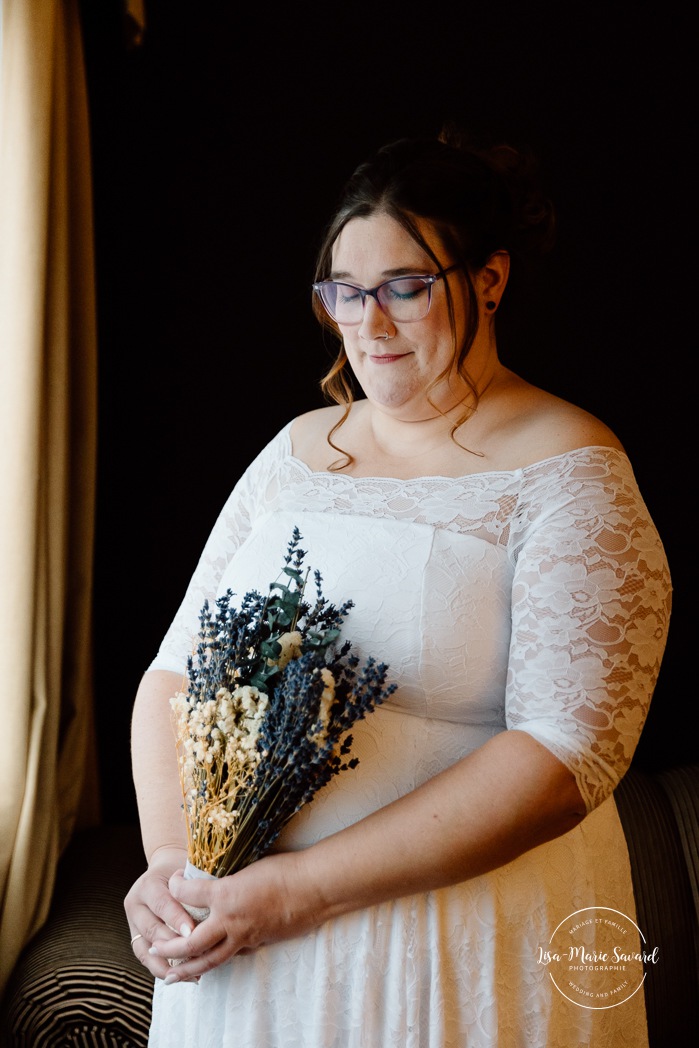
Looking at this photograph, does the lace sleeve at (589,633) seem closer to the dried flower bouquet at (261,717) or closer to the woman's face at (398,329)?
the dried flower bouquet at (261,717)

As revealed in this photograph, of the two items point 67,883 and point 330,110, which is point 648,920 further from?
point 330,110

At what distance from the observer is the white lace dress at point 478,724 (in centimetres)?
120

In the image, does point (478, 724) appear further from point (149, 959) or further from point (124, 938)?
point (124, 938)

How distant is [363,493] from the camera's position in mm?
1463

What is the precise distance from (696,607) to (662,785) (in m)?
0.50

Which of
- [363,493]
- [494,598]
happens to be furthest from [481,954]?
[363,493]

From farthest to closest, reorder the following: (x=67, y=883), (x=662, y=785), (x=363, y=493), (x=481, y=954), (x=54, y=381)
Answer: (x=662, y=785)
(x=67, y=883)
(x=54, y=381)
(x=363, y=493)
(x=481, y=954)

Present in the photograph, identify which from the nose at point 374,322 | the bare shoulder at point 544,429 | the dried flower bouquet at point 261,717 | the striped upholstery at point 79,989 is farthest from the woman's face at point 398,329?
the striped upholstery at point 79,989

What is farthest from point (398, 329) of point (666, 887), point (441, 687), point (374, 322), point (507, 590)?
point (666, 887)

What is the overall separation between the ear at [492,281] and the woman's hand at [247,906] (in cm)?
90

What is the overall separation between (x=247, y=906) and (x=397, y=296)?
36.0 inches

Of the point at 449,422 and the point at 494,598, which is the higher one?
the point at 449,422

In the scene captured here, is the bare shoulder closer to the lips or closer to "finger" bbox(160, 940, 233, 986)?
the lips

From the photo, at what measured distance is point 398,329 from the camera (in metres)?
1.43
